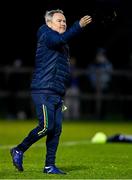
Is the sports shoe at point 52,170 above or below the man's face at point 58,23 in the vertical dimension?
below

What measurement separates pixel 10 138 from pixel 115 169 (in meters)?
7.84

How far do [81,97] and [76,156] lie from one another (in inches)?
538

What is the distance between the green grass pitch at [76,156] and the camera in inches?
476

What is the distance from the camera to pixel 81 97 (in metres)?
29.0

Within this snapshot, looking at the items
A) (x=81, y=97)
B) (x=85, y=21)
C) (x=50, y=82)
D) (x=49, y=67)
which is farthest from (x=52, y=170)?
(x=81, y=97)

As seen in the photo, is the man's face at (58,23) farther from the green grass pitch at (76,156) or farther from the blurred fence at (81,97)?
the blurred fence at (81,97)

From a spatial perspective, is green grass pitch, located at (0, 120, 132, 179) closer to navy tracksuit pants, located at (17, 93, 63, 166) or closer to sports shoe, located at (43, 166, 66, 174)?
sports shoe, located at (43, 166, 66, 174)

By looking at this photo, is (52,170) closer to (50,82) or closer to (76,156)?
(50,82)

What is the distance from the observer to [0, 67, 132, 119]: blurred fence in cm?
2867

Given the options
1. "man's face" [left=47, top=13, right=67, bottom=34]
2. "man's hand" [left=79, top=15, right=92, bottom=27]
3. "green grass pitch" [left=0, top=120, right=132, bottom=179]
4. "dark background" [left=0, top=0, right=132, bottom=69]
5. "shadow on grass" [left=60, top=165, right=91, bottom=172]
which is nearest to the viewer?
"man's hand" [left=79, top=15, right=92, bottom=27]

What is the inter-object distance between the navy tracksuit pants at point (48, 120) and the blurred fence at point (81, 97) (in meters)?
15.9

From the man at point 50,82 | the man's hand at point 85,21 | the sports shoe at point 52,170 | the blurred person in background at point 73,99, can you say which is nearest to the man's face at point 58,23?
the man at point 50,82

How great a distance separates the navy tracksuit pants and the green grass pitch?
1.35 ft

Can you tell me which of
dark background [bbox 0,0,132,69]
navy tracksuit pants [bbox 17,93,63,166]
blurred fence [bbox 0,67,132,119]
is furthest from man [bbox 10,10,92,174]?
dark background [bbox 0,0,132,69]
